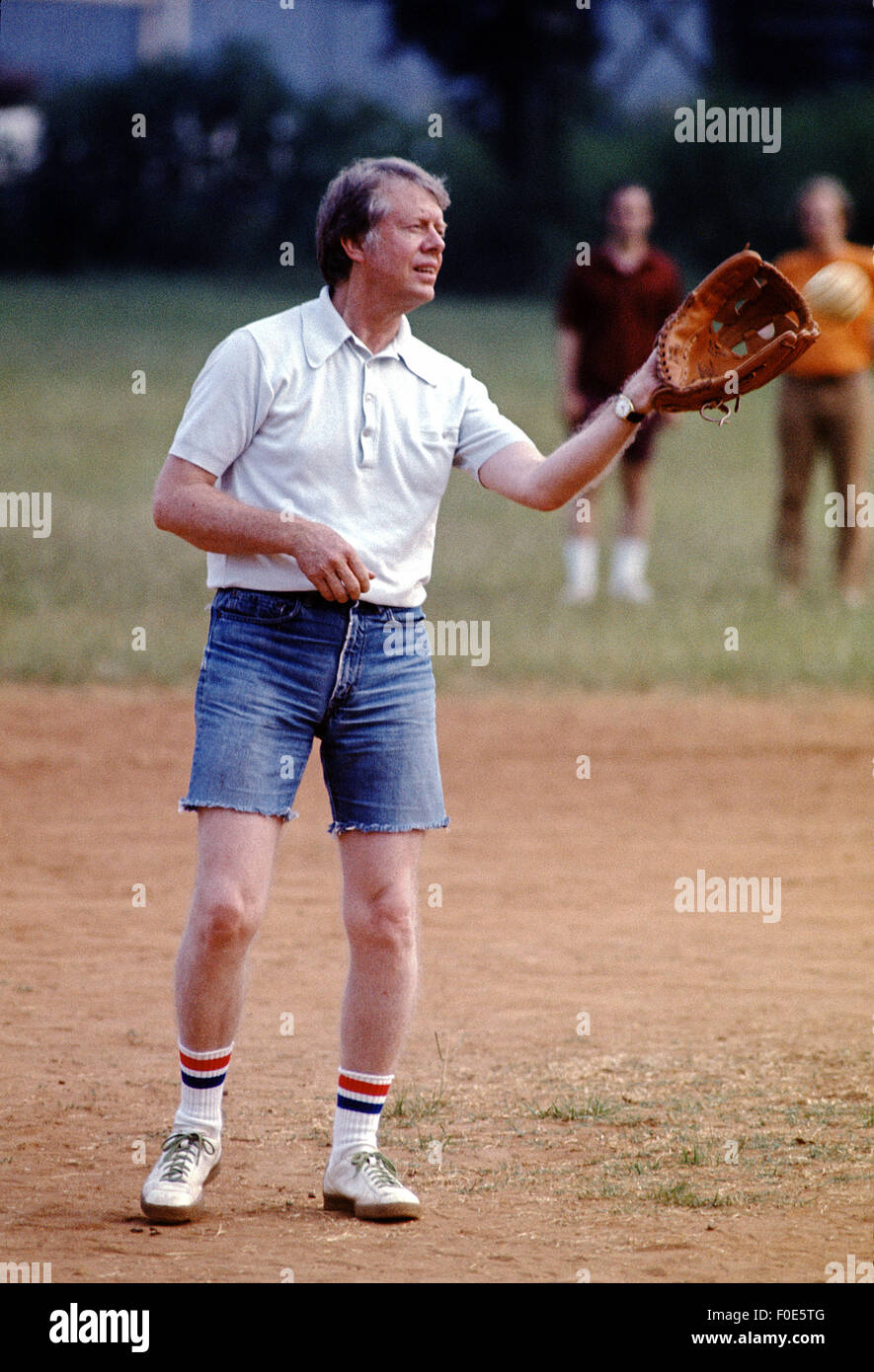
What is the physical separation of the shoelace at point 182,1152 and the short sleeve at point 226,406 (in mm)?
1357

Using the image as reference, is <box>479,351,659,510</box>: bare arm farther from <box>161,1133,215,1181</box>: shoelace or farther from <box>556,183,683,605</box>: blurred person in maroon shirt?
<box>556,183,683,605</box>: blurred person in maroon shirt

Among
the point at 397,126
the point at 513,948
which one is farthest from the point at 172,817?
the point at 397,126

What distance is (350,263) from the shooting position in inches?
156

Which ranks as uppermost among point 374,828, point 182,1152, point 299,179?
point 299,179

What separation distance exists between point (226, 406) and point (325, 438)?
210mm

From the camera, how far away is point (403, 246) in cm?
381

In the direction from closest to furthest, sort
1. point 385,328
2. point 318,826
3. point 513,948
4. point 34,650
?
point 385,328
point 513,948
point 318,826
point 34,650

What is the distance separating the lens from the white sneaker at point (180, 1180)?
3.84m

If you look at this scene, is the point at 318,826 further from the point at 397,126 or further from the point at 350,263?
the point at 397,126

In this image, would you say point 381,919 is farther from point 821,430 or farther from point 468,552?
point 468,552

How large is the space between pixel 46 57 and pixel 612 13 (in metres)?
10.5

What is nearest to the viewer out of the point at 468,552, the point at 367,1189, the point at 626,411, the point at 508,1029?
the point at 626,411

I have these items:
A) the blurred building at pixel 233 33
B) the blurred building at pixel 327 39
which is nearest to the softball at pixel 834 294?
the blurred building at pixel 233 33

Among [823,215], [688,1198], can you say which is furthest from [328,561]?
[823,215]
